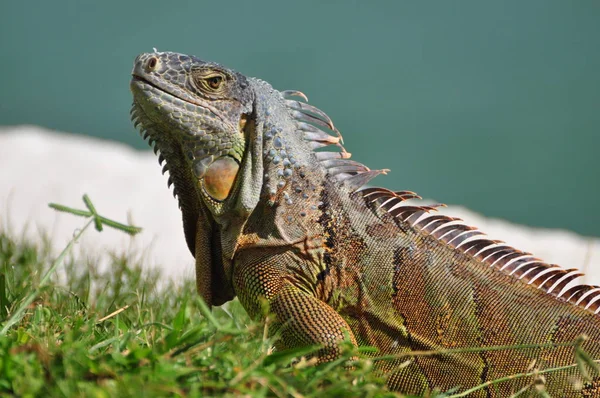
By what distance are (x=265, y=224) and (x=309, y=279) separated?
29 cm

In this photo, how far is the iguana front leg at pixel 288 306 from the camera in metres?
3.01

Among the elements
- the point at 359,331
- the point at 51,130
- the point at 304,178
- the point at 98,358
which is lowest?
the point at 51,130

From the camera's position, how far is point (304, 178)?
3.45m

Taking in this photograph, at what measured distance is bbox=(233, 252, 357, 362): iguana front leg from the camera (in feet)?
9.87

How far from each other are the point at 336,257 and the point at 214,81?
0.91m

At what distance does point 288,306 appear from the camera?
10.2ft

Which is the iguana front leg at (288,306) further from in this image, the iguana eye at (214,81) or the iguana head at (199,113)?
the iguana eye at (214,81)

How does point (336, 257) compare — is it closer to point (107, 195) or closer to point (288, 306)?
point (288, 306)

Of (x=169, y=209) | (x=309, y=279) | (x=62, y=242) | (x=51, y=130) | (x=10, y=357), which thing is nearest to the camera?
(x=10, y=357)

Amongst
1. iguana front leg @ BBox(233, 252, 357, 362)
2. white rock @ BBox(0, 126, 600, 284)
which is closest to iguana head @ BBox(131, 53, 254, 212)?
iguana front leg @ BBox(233, 252, 357, 362)

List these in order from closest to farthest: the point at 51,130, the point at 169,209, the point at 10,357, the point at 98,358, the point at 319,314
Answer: the point at 10,357, the point at 98,358, the point at 319,314, the point at 169,209, the point at 51,130

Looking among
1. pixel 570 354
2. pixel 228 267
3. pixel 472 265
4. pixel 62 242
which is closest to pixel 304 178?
pixel 228 267

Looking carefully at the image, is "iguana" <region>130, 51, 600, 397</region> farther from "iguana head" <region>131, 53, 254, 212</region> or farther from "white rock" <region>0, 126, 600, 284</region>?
"white rock" <region>0, 126, 600, 284</region>

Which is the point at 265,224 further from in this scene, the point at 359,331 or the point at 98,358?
the point at 98,358
